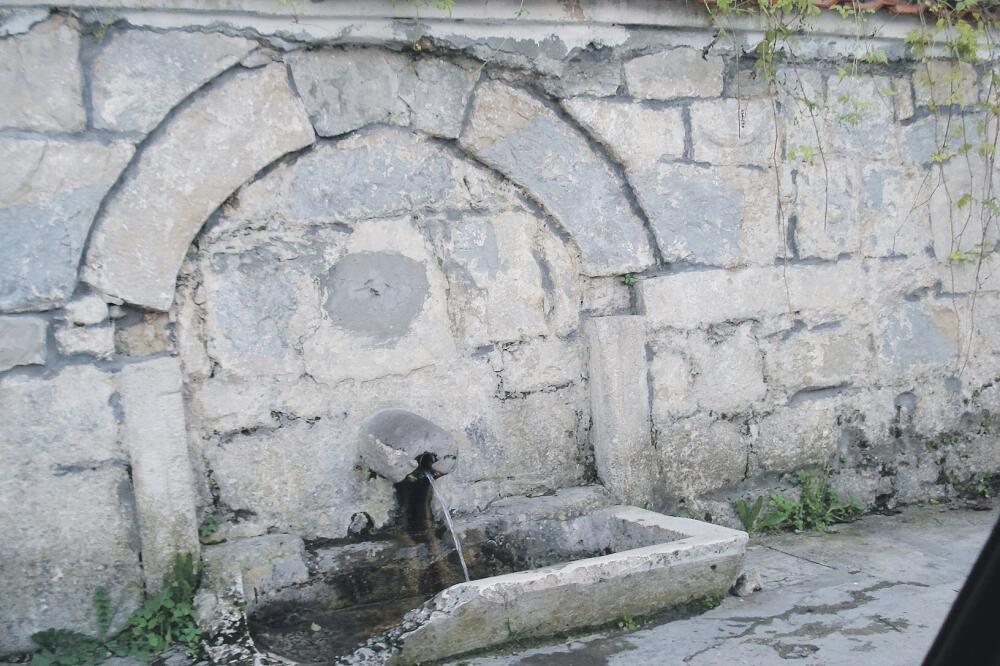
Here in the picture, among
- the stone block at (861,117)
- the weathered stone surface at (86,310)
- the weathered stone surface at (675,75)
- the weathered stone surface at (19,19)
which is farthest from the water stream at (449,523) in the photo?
the stone block at (861,117)

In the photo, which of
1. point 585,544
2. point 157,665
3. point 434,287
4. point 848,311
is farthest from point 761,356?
point 157,665

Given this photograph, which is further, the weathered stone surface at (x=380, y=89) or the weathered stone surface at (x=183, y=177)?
the weathered stone surface at (x=380, y=89)

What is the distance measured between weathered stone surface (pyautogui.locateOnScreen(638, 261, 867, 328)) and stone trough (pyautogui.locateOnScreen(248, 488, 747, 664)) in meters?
0.85

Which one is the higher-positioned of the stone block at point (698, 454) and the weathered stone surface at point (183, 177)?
the weathered stone surface at point (183, 177)

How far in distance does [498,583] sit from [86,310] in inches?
60.8

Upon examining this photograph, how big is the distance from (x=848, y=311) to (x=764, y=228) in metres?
0.60

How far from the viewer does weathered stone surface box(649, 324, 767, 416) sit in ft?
11.6

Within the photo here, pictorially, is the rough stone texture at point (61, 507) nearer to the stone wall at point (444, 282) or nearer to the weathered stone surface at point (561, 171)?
the stone wall at point (444, 282)

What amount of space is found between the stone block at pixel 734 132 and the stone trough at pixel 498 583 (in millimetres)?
1550

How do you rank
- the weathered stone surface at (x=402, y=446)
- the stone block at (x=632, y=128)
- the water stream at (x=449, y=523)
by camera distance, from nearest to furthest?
the weathered stone surface at (x=402, y=446), the water stream at (x=449, y=523), the stone block at (x=632, y=128)

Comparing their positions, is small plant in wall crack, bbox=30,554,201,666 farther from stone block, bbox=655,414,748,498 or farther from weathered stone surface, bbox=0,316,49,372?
stone block, bbox=655,414,748,498

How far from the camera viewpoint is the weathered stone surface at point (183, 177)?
2.67m

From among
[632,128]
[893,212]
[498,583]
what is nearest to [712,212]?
[632,128]

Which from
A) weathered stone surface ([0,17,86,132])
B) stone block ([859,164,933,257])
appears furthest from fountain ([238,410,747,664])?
stone block ([859,164,933,257])
